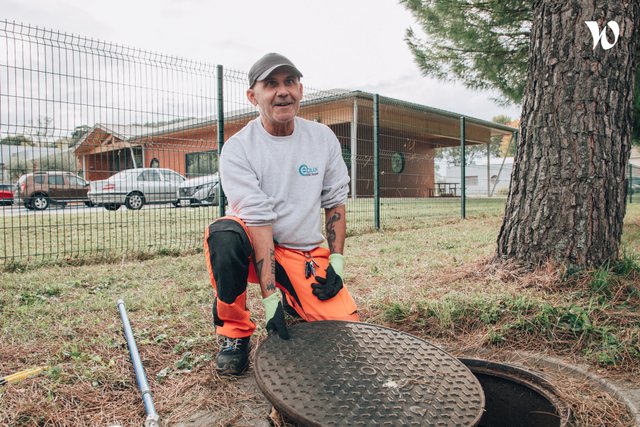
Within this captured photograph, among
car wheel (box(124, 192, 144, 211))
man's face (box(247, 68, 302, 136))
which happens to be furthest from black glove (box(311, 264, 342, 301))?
car wheel (box(124, 192, 144, 211))

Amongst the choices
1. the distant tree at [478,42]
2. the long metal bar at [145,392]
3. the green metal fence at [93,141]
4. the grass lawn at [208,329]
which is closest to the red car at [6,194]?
the green metal fence at [93,141]

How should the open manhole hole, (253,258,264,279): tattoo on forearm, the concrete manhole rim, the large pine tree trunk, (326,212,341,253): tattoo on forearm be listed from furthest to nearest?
the large pine tree trunk
(326,212,341,253): tattoo on forearm
(253,258,264,279): tattoo on forearm
the open manhole hole
the concrete manhole rim

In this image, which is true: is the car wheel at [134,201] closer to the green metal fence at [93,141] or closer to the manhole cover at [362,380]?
the green metal fence at [93,141]

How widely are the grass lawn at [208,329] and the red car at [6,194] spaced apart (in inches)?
53.9

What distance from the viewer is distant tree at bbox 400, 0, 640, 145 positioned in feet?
22.2

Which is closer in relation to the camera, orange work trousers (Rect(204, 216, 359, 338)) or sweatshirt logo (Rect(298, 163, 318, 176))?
orange work trousers (Rect(204, 216, 359, 338))

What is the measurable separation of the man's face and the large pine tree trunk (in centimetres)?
162

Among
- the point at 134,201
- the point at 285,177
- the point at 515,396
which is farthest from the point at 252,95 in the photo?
the point at 134,201

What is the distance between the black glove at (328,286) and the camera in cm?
210

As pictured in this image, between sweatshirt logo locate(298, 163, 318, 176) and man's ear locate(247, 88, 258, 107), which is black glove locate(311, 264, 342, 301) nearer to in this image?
sweatshirt logo locate(298, 163, 318, 176)

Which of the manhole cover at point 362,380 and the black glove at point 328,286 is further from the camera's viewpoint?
the black glove at point 328,286

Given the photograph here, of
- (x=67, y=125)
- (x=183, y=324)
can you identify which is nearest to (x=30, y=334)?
(x=183, y=324)

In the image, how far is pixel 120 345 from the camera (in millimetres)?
2180

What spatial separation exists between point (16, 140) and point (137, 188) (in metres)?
1.37
